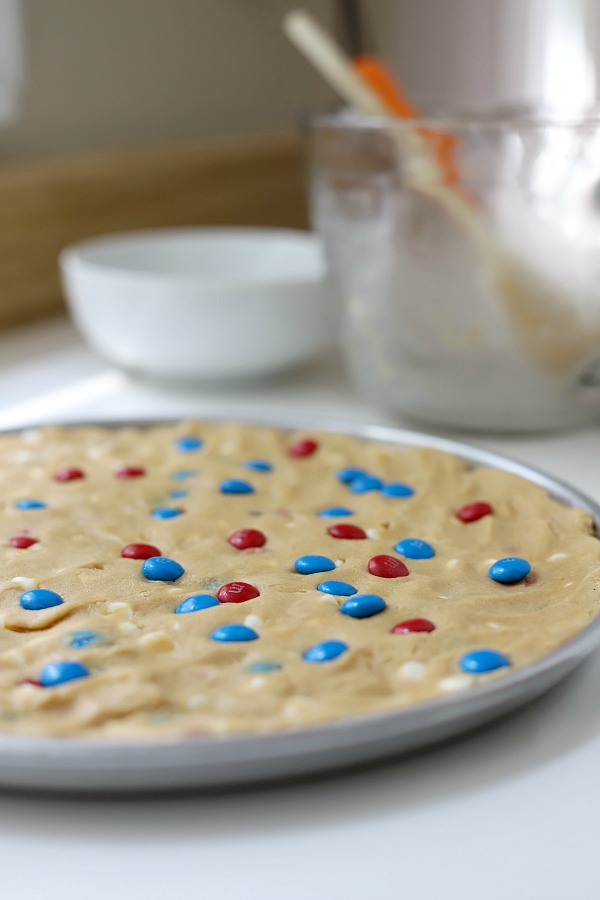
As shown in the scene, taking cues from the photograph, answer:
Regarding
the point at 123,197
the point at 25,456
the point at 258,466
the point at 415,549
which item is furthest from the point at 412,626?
the point at 123,197

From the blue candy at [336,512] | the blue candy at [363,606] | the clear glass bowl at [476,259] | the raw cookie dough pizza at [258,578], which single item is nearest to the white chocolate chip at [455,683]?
the raw cookie dough pizza at [258,578]

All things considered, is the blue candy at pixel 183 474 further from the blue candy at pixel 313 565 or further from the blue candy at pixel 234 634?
the blue candy at pixel 234 634

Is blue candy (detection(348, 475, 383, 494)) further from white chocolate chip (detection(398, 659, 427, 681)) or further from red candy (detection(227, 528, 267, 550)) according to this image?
white chocolate chip (detection(398, 659, 427, 681))

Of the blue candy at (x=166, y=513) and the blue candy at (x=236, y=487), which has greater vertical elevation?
the blue candy at (x=236, y=487)

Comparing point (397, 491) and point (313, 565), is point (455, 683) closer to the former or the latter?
point (313, 565)

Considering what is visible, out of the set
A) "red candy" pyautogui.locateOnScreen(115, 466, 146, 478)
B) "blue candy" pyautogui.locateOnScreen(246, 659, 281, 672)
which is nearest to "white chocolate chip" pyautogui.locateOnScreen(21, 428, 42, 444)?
"red candy" pyautogui.locateOnScreen(115, 466, 146, 478)

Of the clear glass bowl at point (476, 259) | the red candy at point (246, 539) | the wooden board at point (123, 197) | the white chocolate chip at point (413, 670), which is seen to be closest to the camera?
the white chocolate chip at point (413, 670)

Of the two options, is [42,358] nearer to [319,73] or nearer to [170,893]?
[170,893]
